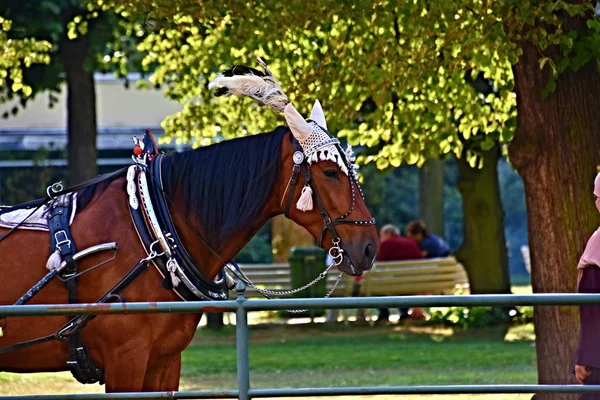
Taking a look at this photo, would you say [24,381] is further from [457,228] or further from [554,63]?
[457,228]

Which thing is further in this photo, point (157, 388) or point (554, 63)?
point (554, 63)

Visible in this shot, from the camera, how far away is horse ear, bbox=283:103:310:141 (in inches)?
274

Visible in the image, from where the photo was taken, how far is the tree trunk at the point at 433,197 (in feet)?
85.5

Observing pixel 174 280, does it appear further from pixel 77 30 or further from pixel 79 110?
pixel 79 110

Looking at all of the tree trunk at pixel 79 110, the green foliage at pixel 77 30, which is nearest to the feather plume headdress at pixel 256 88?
the green foliage at pixel 77 30

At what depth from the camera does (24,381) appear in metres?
13.0

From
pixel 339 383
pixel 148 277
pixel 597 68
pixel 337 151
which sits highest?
pixel 597 68

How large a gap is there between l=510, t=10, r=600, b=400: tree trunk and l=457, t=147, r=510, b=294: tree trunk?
9.42m

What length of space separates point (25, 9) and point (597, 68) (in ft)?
32.7

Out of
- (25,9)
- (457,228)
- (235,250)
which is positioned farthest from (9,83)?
(457,228)

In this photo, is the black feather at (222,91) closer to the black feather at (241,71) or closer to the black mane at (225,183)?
the black feather at (241,71)

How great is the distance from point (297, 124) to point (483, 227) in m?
13.0

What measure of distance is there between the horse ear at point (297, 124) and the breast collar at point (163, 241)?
0.75 metres

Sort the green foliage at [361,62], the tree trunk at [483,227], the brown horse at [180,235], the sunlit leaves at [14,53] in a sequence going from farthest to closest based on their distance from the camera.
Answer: the tree trunk at [483,227]
the sunlit leaves at [14,53]
the green foliage at [361,62]
the brown horse at [180,235]
